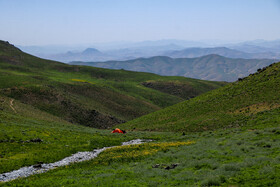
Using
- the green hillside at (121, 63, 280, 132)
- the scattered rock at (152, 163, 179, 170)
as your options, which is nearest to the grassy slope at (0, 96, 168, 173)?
the scattered rock at (152, 163, 179, 170)

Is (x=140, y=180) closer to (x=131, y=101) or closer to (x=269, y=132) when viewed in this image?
(x=269, y=132)

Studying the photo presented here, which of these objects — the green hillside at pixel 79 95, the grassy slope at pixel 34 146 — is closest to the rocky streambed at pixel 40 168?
the grassy slope at pixel 34 146

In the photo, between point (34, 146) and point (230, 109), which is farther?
point (230, 109)

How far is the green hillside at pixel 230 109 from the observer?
46219 mm

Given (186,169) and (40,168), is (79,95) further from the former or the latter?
(186,169)

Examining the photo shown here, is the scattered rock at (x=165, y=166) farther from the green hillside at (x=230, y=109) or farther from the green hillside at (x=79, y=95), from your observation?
the green hillside at (x=79, y=95)

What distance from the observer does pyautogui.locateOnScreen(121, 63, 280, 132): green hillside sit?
46219 millimetres

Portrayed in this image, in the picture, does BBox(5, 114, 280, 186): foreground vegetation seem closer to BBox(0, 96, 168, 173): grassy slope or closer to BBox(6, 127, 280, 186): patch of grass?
BBox(6, 127, 280, 186): patch of grass

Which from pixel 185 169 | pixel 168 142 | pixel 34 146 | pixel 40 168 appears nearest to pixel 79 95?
pixel 34 146

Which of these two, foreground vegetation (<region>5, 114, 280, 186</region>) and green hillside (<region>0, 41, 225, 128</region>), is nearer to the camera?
foreground vegetation (<region>5, 114, 280, 186</region>)

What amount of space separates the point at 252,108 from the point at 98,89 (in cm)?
7936

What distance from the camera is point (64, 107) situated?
8156 centimetres

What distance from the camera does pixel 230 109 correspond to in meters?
53.4

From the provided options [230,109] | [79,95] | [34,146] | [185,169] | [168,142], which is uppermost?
[230,109]
